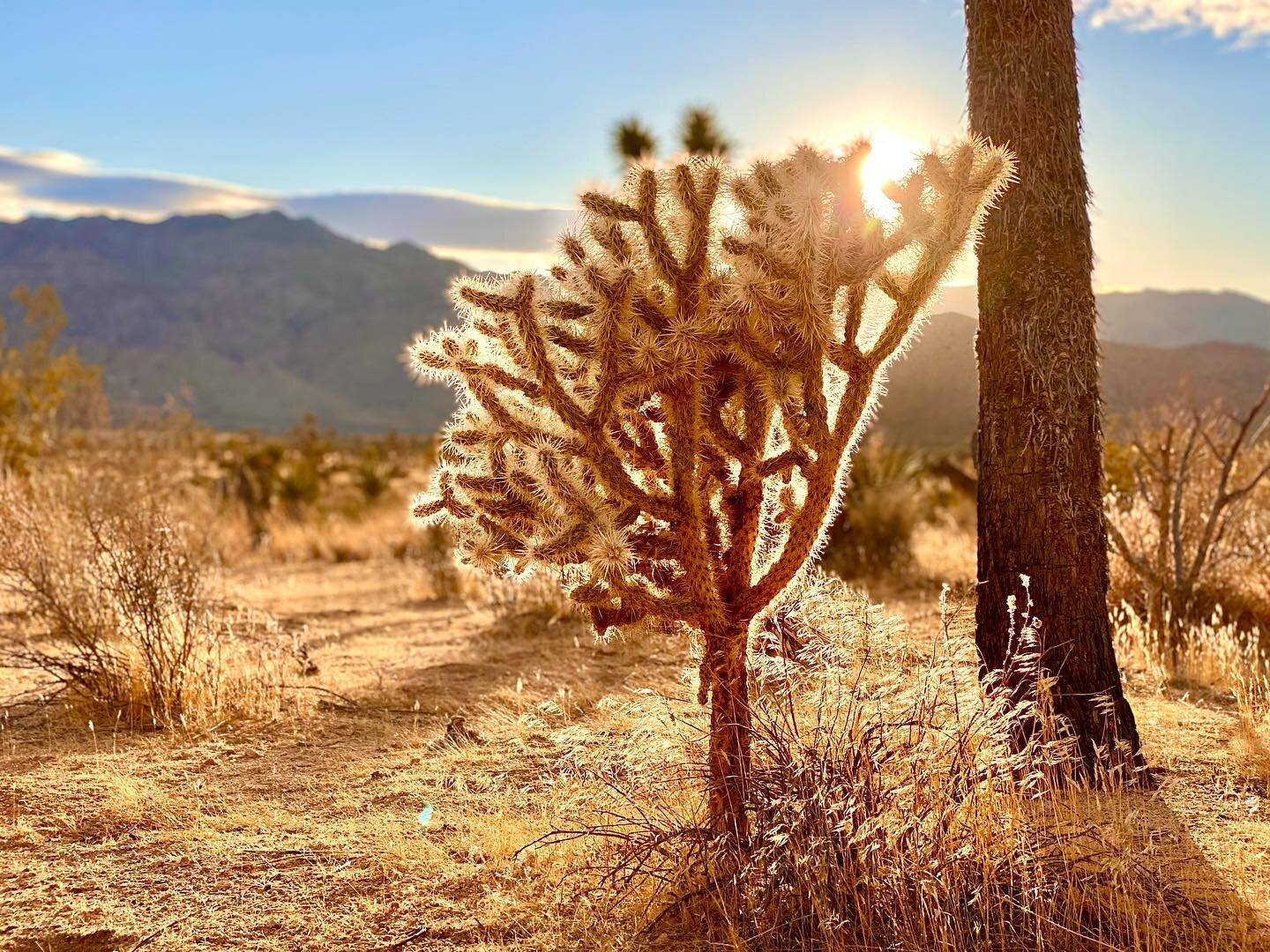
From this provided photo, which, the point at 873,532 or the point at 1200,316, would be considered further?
the point at 1200,316

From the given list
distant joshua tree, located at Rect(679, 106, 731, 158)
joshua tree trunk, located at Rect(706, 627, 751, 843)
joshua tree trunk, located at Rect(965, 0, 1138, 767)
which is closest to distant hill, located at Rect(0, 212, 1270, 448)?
distant joshua tree, located at Rect(679, 106, 731, 158)

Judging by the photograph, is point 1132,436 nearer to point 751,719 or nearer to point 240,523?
point 751,719

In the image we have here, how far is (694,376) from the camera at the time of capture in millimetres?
4039

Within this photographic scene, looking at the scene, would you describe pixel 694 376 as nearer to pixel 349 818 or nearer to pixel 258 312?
pixel 349 818

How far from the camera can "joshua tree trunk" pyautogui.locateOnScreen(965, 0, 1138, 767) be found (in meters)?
5.43

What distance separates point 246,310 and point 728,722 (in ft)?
505

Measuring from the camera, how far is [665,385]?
408cm

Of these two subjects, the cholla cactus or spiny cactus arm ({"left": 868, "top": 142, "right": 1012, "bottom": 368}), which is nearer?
the cholla cactus

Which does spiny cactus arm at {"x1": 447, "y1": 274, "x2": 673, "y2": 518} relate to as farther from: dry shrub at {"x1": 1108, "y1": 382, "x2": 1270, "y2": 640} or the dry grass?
dry shrub at {"x1": 1108, "y1": 382, "x2": 1270, "y2": 640}

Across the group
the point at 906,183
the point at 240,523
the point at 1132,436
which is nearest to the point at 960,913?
the point at 906,183

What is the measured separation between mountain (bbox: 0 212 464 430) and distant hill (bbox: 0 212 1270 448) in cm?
24

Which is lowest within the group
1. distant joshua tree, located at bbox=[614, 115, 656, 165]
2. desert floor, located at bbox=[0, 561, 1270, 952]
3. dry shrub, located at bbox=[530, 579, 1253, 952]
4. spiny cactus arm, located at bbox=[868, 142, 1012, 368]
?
desert floor, located at bbox=[0, 561, 1270, 952]

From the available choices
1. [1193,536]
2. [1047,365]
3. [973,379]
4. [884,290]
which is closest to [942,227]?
[884,290]

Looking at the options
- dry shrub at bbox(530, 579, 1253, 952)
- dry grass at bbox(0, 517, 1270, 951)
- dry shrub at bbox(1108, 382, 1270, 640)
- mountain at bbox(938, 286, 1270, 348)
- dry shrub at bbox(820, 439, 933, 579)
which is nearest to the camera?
dry shrub at bbox(530, 579, 1253, 952)
